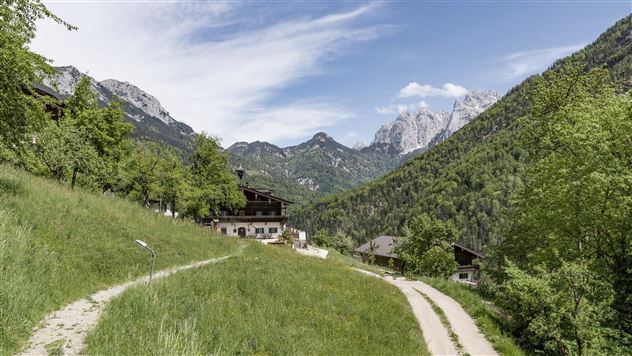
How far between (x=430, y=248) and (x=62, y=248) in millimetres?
A: 53967

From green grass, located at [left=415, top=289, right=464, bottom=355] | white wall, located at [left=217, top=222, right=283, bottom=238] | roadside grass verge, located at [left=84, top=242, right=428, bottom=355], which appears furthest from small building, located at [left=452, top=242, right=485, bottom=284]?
roadside grass verge, located at [left=84, top=242, right=428, bottom=355]

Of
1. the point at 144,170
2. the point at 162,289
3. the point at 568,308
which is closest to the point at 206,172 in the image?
the point at 144,170

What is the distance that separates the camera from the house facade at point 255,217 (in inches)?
2862

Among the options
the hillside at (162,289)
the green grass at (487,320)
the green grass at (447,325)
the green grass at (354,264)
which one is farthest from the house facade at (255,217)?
the green grass at (447,325)

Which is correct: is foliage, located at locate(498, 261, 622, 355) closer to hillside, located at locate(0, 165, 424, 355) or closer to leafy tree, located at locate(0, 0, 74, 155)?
hillside, located at locate(0, 165, 424, 355)

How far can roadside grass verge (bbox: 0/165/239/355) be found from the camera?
948cm

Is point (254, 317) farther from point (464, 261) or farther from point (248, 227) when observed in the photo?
point (464, 261)

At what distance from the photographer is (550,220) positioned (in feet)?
81.6

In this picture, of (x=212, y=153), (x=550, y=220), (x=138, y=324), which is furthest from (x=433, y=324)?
(x=212, y=153)

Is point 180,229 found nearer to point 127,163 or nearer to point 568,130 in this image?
point 127,163

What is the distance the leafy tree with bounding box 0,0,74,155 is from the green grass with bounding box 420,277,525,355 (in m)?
23.0

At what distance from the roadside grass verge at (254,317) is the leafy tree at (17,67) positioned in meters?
8.74

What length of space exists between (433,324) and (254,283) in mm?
10465

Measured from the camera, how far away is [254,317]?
15023 millimetres
